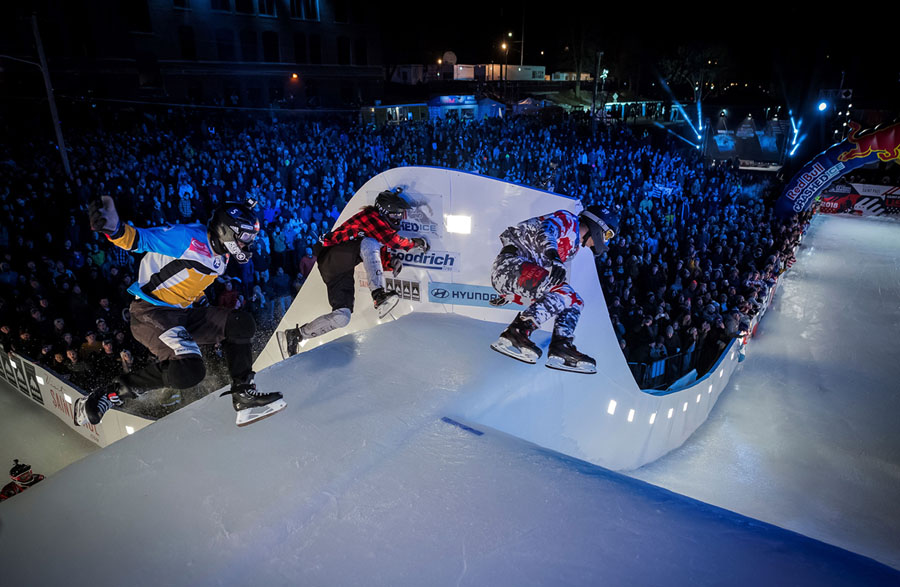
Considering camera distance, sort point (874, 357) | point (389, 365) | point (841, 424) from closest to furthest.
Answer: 1. point (389, 365)
2. point (841, 424)
3. point (874, 357)

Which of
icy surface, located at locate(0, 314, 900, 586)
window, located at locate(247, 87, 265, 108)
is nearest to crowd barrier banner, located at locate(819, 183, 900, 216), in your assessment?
icy surface, located at locate(0, 314, 900, 586)

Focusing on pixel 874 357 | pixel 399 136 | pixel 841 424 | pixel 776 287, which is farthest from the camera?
pixel 399 136

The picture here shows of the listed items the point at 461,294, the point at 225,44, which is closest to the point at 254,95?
the point at 225,44

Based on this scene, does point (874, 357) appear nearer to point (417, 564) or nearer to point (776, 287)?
A: point (776, 287)

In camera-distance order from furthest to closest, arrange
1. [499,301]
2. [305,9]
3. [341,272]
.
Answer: [305,9], [499,301], [341,272]

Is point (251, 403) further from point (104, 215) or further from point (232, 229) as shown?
point (104, 215)

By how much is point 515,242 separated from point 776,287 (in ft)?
40.1

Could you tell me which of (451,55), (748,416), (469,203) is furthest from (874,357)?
(451,55)

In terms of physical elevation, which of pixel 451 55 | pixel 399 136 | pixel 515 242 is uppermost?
pixel 451 55

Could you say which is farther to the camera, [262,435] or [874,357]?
[874,357]

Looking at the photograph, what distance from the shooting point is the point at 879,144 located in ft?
51.5

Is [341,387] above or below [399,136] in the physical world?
below

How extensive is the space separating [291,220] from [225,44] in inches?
991

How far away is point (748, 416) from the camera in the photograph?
8445mm
